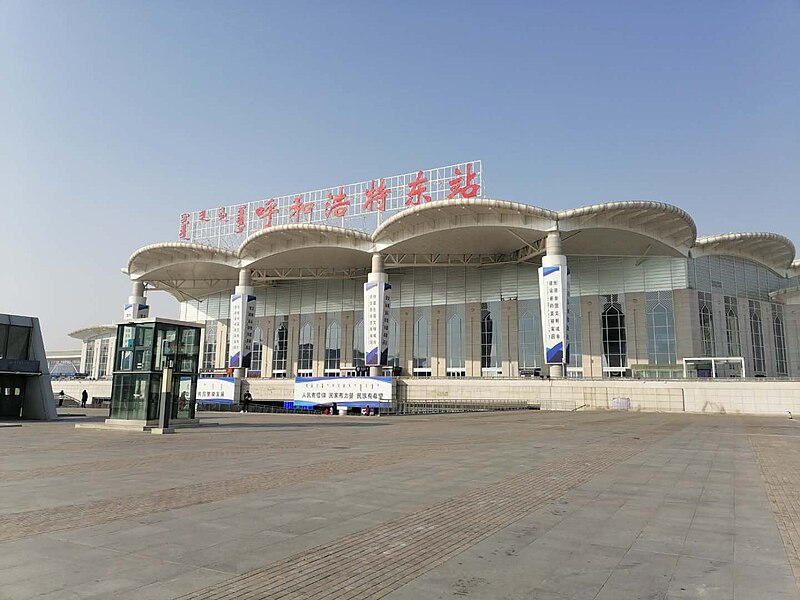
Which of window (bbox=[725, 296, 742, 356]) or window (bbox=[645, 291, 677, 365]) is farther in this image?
window (bbox=[725, 296, 742, 356])

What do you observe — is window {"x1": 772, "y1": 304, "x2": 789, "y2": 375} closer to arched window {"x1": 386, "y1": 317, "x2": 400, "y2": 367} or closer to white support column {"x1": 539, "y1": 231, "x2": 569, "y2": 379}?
white support column {"x1": 539, "y1": 231, "x2": 569, "y2": 379}

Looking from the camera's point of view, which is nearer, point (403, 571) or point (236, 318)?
point (403, 571)

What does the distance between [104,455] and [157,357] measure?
10249 mm

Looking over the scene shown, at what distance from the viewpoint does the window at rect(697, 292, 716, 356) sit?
58159 mm

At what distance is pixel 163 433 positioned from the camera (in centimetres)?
2141

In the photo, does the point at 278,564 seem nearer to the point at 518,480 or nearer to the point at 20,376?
the point at 518,480

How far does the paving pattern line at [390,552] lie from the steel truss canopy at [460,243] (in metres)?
44.7

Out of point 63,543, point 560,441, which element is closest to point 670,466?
point 560,441

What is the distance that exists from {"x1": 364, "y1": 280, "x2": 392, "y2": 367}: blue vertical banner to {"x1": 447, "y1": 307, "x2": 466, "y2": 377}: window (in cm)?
1218

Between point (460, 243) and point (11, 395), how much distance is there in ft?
144

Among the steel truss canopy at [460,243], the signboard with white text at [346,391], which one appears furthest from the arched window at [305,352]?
the signboard with white text at [346,391]

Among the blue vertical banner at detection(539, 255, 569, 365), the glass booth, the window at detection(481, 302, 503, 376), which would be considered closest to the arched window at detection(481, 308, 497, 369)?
the window at detection(481, 302, 503, 376)

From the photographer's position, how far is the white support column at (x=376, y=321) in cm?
5892

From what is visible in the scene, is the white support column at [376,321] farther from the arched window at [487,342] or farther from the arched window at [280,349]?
the arched window at [280,349]
